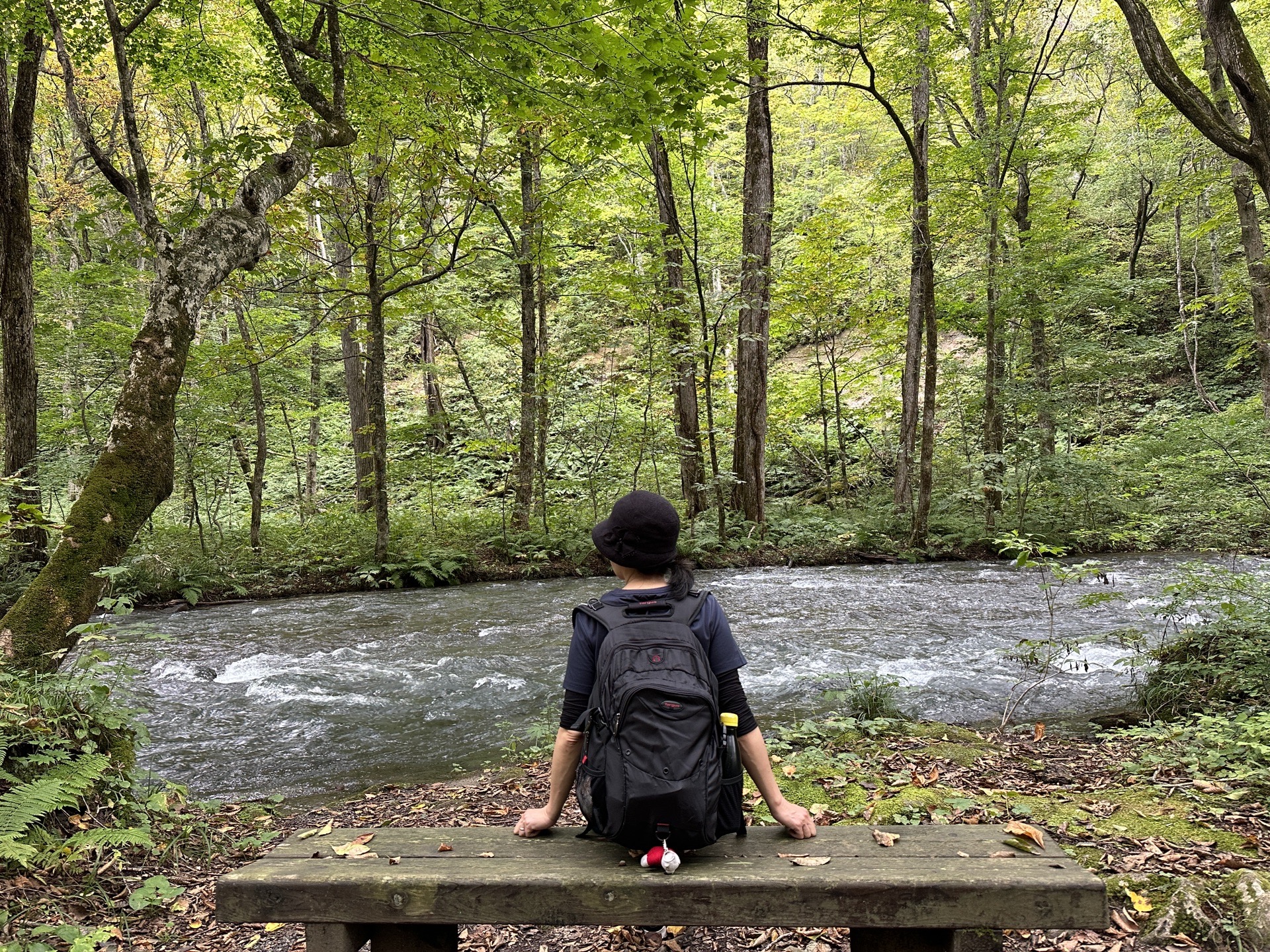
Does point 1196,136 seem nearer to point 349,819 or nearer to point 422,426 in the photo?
point 422,426

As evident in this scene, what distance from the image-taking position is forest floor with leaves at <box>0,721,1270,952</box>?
2.85m

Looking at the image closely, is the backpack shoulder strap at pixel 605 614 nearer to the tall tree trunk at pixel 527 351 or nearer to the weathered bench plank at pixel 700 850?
the weathered bench plank at pixel 700 850

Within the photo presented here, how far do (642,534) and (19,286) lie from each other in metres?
12.0

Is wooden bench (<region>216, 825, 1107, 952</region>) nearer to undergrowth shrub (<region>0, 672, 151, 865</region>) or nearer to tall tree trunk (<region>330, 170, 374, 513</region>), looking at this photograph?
undergrowth shrub (<region>0, 672, 151, 865</region>)

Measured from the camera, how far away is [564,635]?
8922 mm

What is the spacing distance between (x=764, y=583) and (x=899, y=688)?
5013mm

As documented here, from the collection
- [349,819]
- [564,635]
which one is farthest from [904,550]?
[349,819]

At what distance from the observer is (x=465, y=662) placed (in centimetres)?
792

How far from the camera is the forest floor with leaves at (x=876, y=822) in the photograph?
285 centimetres

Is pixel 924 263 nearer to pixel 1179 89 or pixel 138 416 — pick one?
pixel 1179 89

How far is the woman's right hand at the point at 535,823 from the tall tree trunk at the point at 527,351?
11.2 m

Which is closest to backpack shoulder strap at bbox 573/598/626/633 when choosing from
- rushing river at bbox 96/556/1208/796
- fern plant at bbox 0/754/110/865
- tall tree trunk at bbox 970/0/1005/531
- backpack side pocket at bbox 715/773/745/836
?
backpack side pocket at bbox 715/773/745/836

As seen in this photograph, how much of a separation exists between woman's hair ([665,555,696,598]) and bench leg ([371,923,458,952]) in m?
1.39

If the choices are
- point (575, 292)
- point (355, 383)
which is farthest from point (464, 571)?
point (355, 383)
